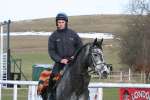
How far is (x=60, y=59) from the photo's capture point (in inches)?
507

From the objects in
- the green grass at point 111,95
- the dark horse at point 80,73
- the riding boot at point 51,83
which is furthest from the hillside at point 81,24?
the dark horse at point 80,73

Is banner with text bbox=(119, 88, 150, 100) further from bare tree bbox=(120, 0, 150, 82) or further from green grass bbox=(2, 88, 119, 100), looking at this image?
bare tree bbox=(120, 0, 150, 82)

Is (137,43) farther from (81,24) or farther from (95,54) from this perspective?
(81,24)

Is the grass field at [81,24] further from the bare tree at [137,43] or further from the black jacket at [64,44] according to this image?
the black jacket at [64,44]

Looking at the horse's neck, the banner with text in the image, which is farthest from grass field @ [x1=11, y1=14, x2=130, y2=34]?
the horse's neck

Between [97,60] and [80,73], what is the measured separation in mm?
677

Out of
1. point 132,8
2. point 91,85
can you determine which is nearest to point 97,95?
point 91,85

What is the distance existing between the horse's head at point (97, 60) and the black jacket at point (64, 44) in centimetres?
85

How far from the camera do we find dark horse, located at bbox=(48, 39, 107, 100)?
1212 cm

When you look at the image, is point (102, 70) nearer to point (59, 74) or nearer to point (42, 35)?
point (59, 74)

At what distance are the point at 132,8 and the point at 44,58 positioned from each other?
50.3ft

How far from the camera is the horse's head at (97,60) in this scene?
11.8 m

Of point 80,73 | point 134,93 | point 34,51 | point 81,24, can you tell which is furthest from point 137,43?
point 81,24

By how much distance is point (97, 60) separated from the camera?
1198cm
